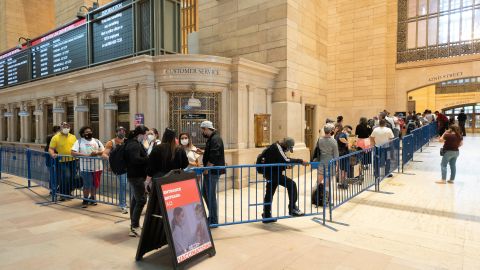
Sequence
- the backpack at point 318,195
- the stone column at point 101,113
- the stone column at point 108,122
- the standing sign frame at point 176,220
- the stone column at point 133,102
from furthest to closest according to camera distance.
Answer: the stone column at point 101,113 → the stone column at point 108,122 → the stone column at point 133,102 → the backpack at point 318,195 → the standing sign frame at point 176,220

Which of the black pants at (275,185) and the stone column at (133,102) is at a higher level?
the stone column at (133,102)

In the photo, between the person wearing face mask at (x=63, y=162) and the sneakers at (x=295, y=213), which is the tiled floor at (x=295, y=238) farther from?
the person wearing face mask at (x=63, y=162)

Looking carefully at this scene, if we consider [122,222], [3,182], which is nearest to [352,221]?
[122,222]

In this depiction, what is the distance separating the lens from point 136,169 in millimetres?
5051

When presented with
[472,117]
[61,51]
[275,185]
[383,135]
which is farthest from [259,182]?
[472,117]

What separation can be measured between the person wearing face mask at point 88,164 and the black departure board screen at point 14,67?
1058cm

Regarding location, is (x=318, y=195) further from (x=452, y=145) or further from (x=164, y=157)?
(x=452, y=145)

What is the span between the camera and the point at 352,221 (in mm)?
5816

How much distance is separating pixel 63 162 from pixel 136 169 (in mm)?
3324

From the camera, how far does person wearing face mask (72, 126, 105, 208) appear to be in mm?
6887

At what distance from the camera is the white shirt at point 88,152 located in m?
6.88

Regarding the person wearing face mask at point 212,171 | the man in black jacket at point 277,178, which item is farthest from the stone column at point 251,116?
the person wearing face mask at point 212,171

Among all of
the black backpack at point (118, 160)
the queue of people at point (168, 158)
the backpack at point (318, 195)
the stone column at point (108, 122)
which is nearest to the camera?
the queue of people at point (168, 158)

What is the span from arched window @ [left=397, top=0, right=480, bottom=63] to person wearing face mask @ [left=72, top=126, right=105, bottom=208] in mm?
20526
